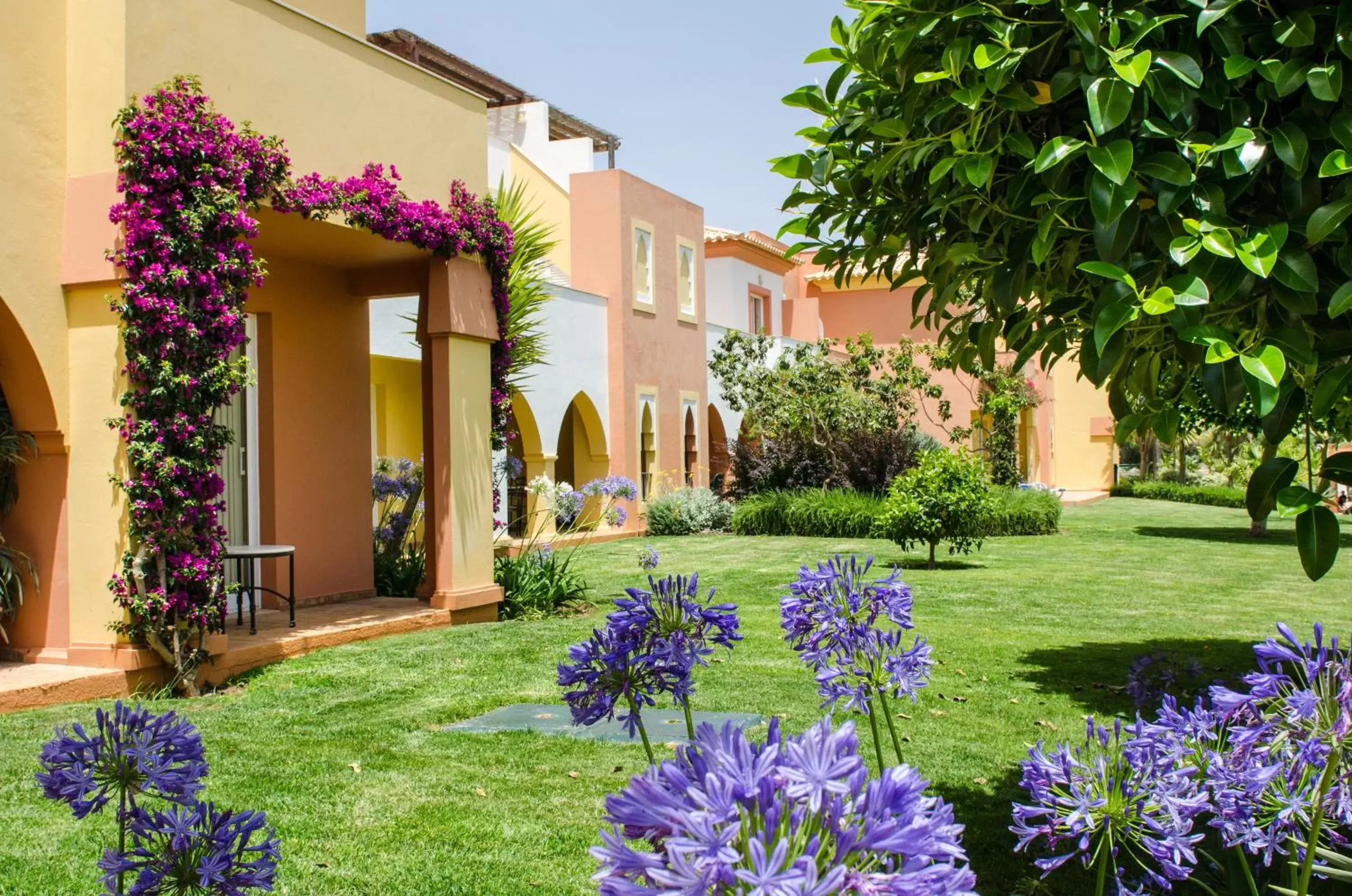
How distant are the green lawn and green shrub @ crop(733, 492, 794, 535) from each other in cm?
808

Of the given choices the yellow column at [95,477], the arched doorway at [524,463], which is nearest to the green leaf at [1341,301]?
the yellow column at [95,477]

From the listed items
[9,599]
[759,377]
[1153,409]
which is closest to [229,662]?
[9,599]

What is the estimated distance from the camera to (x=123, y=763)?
1.87 metres

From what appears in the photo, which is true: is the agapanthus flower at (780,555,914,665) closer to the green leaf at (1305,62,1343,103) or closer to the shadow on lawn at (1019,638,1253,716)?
the green leaf at (1305,62,1343,103)

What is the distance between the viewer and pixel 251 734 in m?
6.36

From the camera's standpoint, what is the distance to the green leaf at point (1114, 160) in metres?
2.47

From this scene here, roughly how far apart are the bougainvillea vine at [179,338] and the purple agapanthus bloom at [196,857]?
19.2 feet

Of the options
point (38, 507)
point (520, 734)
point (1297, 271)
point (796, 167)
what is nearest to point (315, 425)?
point (38, 507)

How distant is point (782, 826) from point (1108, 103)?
195 cm

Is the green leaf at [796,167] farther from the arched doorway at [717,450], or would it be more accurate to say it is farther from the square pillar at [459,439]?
the arched doorway at [717,450]

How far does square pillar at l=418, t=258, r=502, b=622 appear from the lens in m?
10.1

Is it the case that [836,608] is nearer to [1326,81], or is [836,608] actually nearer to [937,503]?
[1326,81]

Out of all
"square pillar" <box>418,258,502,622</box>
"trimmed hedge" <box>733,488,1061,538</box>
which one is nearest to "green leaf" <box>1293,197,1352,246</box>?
"square pillar" <box>418,258,502,622</box>

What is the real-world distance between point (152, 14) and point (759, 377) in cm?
1793
